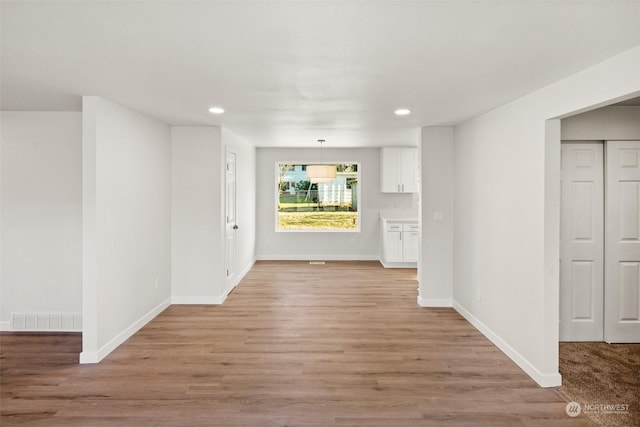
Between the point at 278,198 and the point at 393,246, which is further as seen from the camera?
the point at 278,198

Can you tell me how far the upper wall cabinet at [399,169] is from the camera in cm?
801

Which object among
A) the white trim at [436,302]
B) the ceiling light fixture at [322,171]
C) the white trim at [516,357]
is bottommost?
the white trim at [516,357]

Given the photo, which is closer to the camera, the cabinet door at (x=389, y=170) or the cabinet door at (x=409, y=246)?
the cabinet door at (x=409, y=246)

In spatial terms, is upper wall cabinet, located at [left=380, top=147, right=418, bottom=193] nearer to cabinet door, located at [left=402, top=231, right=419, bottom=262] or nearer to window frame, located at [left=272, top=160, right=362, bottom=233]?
window frame, located at [left=272, top=160, right=362, bottom=233]

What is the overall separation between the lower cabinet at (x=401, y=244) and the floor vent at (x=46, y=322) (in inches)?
212

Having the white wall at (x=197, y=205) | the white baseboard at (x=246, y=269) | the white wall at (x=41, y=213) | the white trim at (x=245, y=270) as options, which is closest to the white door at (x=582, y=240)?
the white wall at (x=197, y=205)

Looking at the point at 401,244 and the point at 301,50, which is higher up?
the point at 301,50

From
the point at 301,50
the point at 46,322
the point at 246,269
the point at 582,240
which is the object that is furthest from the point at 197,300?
the point at 582,240

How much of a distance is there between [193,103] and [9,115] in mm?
2187

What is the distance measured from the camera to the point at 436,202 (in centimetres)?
520

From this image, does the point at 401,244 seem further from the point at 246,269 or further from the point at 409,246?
the point at 246,269

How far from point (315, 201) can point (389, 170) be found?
5.94 ft

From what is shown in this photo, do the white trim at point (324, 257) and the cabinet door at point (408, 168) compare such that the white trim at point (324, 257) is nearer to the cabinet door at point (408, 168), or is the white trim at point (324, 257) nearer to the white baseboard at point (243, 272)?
the white baseboard at point (243, 272)

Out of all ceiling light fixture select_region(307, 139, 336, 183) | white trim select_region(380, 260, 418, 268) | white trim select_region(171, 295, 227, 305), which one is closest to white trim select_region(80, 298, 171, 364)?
white trim select_region(171, 295, 227, 305)
